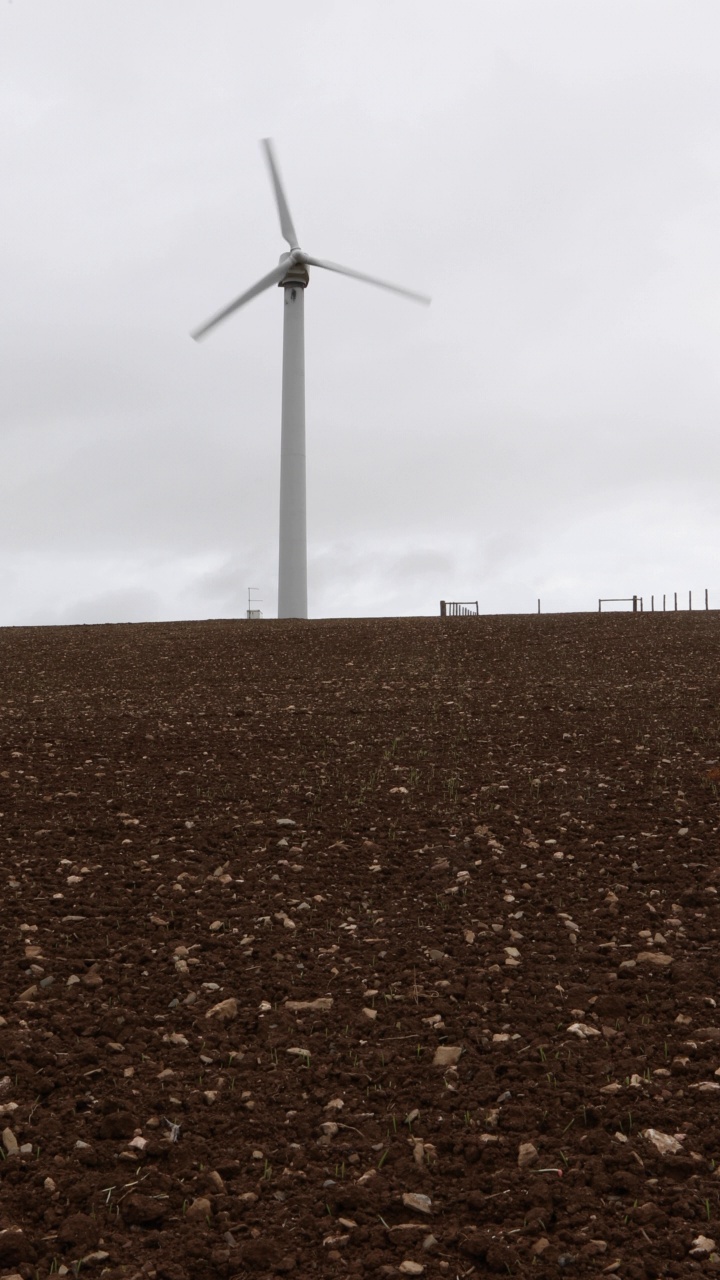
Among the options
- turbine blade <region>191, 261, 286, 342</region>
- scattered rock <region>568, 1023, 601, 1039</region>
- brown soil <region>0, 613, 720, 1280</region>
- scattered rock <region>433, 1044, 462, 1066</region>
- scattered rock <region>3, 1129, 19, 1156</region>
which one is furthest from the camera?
turbine blade <region>191, 261, 286, 342</region>

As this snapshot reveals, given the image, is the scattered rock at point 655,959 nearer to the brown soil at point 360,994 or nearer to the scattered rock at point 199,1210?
the brown soil at point 360,994

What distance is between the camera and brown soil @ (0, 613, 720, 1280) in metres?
3.67

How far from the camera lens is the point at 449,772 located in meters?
8.85

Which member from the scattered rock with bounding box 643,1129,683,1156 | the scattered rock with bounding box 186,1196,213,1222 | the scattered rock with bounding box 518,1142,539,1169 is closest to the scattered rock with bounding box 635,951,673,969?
the scattered rock with bounding box 643,1129,683,1156

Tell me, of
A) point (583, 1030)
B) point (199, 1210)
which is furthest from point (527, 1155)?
point (199, 1210)

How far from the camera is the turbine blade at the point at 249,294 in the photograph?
2920cm

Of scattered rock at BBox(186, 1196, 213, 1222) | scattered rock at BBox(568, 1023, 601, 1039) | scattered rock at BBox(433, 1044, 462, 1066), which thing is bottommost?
scattered rock at BBox(186, 1196, 213, 1222)

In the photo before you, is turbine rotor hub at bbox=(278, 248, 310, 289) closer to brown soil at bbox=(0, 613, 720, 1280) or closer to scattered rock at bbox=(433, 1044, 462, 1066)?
brown soil at bbox=(0, 613, 720, 1280)

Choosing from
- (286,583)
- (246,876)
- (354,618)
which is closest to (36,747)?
(246,876)

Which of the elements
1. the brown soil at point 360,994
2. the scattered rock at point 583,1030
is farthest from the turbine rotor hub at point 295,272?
the scattered rock at point 583,1030

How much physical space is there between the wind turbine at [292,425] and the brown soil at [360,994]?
1880 cm

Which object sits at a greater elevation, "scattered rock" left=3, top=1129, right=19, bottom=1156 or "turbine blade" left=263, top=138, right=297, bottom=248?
"turbine blade" left=263, top=138, right=297, bottom=248

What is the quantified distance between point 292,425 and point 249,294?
420cm

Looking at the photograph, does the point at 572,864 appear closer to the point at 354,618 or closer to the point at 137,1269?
the point at 137,1269
